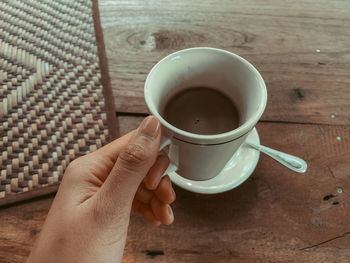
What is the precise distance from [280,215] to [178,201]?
0.19 metres

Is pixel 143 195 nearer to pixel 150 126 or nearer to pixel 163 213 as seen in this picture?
pixel 163 213

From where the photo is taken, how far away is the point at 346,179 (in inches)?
21.4

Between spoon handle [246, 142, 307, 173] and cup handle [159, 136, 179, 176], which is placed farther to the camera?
spoon handle [246, 142, 307, 173]

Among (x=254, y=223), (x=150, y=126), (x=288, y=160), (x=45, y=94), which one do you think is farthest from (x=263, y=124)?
(x=45, y=94)

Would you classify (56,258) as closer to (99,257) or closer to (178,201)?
(99,257)

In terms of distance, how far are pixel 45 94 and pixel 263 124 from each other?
484 millimetres

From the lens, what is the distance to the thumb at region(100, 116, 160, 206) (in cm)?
37

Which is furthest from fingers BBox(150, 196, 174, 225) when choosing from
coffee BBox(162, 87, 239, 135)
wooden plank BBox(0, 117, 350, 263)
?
coffee BBox(162, 87, 239, 135)

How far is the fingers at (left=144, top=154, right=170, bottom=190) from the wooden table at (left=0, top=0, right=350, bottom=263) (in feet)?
0.35

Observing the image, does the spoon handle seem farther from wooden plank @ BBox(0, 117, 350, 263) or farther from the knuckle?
the knuckle

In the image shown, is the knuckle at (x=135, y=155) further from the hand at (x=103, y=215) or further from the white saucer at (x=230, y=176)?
the white saucer at (x=230, y=176)

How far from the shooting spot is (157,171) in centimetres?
43

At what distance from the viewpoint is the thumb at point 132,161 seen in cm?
37

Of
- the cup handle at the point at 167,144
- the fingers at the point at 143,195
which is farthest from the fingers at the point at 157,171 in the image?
the fingers at the point at 143,195
